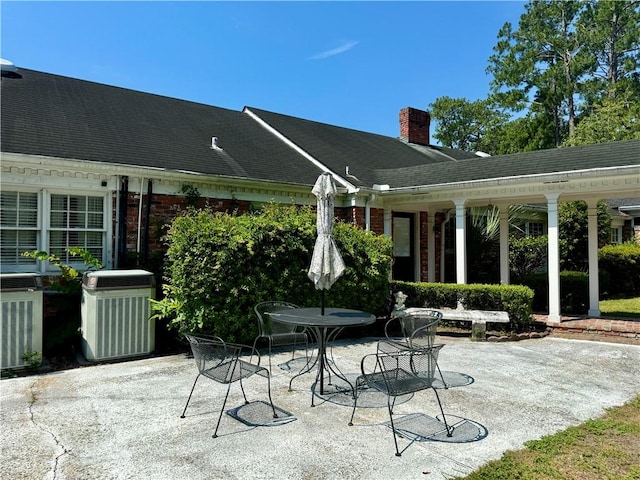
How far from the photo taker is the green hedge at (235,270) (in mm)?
6789

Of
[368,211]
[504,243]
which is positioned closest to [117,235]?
[368,211]

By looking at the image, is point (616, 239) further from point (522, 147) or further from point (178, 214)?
point (178, 214)

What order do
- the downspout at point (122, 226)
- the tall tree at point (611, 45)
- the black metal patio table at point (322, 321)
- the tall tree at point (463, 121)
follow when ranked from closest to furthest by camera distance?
the black metal patio table at point (322, 321)
the downspout at point (122, 226)
the tall tree at point (611, 45)
the tall tree at point (463, 121)

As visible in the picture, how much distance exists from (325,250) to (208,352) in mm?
1671

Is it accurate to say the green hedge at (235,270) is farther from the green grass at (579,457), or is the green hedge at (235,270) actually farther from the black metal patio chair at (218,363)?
the green grass at (579,457)

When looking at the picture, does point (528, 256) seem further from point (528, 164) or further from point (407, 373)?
point (407, 373)

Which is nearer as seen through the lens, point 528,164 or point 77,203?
point 77,203

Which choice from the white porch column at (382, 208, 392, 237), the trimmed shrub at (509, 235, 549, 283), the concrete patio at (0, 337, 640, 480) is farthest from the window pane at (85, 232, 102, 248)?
the trimmed shrub at (509, 235, 549, 283)

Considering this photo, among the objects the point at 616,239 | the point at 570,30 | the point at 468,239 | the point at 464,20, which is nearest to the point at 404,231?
the point at 468,239

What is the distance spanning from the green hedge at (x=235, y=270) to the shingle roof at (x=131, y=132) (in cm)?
232

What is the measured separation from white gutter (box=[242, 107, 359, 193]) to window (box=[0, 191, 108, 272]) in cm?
531

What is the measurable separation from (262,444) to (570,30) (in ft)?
134

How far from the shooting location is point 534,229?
19.0m

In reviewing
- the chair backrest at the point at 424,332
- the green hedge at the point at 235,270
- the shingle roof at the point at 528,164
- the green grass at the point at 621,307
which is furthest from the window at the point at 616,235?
the chair backrest at the point at 424,332
